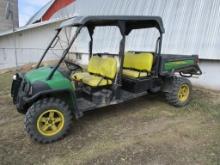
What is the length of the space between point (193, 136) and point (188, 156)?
74cm

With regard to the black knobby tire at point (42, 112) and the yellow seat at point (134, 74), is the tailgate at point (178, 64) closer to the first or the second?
the yellow seat at point (134, 74)

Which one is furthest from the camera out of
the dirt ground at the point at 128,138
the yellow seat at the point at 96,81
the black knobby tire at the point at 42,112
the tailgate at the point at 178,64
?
the tailgate at the point at 178,64

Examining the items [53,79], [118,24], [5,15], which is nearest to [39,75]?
[53,79]

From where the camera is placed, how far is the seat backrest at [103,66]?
4.73 m

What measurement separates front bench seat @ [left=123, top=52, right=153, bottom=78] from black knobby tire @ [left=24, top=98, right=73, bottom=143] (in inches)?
69.4

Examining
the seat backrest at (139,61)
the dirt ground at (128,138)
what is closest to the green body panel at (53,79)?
the dirt ground at (128,138)

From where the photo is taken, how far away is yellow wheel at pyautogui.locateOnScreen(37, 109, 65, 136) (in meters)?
3.84

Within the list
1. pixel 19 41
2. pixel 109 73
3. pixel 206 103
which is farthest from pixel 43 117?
pixel 19 41

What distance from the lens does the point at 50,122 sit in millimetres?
3932

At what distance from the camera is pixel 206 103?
19.7 feet

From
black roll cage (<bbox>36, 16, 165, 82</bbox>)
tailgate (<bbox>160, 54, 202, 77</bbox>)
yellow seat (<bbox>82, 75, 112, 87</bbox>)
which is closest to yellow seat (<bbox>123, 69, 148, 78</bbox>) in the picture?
black roll cage (<bbox>36, 16, 165, 82</bbox>)

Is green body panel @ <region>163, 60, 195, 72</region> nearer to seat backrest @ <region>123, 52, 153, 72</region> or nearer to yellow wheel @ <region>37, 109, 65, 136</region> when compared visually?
seat backrest @ <region>123, 52, 153, 72</region>

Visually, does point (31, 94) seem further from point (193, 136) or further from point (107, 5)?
point (107, 5)

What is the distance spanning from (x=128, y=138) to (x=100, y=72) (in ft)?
5.26
